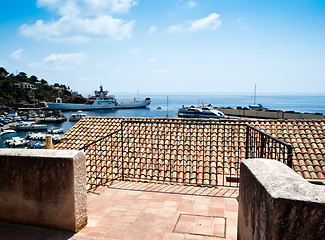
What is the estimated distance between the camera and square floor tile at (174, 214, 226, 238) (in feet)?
11.0

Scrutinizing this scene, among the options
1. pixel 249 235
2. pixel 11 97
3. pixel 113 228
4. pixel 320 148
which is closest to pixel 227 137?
pixel 320 148

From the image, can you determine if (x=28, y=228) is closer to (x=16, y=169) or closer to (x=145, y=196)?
(x=16, y=169)

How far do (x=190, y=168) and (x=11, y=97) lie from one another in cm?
10071

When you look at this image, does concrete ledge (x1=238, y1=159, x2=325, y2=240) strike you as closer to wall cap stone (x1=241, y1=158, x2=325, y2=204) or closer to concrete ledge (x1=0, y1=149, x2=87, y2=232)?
wall cap stone (x1=241, y1=158, x2=325, y2=204)

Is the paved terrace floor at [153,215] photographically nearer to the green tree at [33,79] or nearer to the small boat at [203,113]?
the small boat at [203,113]

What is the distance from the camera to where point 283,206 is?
5.40 ft

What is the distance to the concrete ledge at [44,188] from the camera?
10.1ft

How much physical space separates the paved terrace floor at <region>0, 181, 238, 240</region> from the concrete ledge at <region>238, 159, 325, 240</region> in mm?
1473

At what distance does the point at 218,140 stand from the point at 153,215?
5.47 metres

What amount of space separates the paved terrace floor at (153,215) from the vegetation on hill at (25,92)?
88172 millimetres

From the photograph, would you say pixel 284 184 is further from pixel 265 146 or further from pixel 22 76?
pixel 22 76

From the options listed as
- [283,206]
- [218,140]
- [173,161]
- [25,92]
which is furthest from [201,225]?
[25,92]

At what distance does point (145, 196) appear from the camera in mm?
4555

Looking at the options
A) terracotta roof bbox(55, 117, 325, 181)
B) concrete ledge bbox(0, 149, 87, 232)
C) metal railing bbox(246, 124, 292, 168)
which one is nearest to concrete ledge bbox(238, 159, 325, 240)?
metal railing bbox(246, 124, 292, 168)
